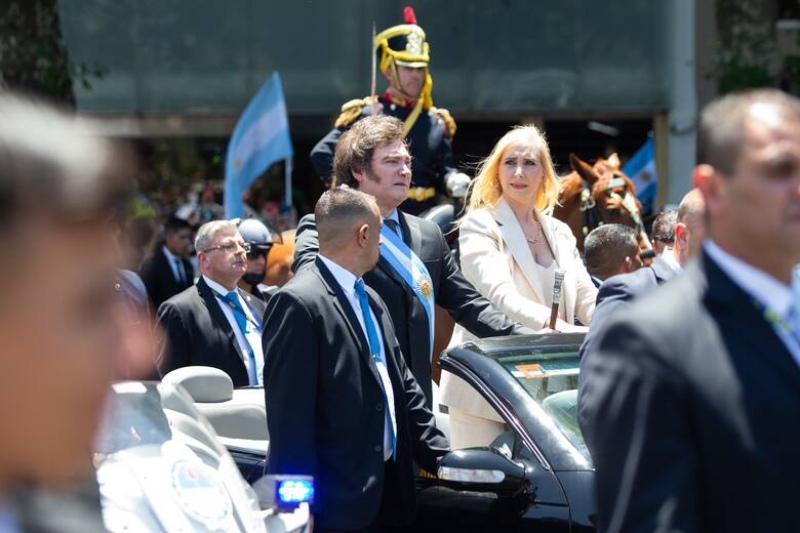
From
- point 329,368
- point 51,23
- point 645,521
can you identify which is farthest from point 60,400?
point 51,23

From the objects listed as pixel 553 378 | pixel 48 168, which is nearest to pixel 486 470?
pixel 553 378

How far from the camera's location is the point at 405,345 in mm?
6441

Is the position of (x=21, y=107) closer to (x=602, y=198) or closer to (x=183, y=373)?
(x=183, y=373)

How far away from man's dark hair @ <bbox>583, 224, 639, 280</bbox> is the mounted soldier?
2.02 metres

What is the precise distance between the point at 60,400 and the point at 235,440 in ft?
15.9

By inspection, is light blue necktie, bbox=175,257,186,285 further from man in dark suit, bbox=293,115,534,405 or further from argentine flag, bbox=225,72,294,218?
man in dark suit, bbox=293,115,534,405

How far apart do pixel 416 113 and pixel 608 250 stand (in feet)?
8.59

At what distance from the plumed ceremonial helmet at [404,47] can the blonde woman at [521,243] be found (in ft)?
7.45

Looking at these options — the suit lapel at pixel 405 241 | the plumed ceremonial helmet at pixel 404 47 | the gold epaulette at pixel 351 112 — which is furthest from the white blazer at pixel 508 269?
the plumed ceremonial helmet at pixel 404 47

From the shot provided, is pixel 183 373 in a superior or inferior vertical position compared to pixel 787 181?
inferior

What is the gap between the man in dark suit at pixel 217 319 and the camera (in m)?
7.54

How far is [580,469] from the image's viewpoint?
5051 millimetres

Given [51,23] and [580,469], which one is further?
[51,23]

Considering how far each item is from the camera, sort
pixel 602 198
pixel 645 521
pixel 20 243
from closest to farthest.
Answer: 1. pixel 20 243
2. pixel 645 521
3. pixel 602 198
